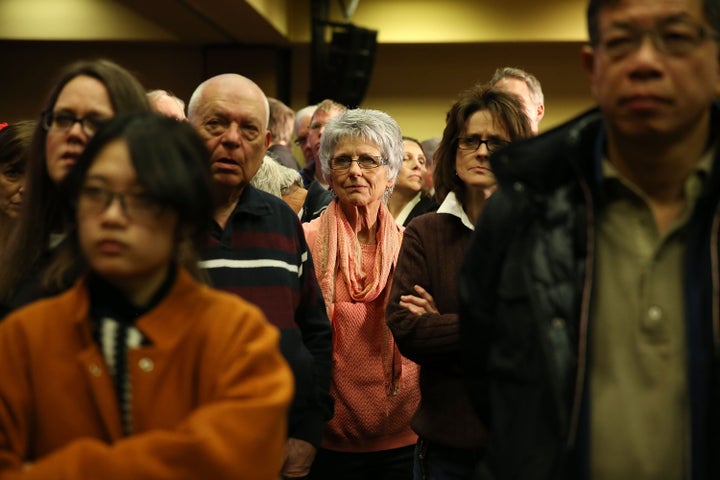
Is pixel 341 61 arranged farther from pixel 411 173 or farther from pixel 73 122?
pixel 73 122

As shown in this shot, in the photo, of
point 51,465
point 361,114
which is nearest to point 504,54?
point 361,114

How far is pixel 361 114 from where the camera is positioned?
3311 millimetres

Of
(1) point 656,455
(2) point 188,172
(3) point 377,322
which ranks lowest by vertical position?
(3) point 377,322

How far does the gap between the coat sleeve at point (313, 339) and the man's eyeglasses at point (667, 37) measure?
1136mm

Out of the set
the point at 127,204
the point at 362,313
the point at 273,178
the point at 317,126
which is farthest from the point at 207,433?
the point at 317,126

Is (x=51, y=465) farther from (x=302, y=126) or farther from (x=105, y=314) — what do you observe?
(x=302, y=126)

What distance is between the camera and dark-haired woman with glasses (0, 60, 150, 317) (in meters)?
1.80

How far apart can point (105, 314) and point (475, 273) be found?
26.6 inches

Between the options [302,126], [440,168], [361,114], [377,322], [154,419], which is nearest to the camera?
[154,419]

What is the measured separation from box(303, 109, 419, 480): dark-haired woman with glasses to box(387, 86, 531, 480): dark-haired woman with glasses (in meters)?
0.39

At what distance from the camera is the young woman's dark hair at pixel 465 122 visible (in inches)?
105

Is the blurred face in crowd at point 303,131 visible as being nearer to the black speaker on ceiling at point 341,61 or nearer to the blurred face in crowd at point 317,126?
the blurred face in crowd at point 317,126

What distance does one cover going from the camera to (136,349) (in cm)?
140

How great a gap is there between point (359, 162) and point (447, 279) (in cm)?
79
